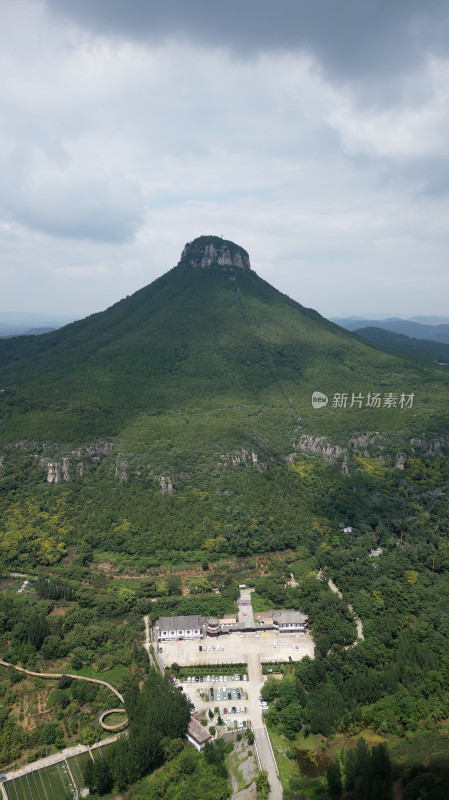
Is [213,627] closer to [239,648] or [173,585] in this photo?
[239,648]

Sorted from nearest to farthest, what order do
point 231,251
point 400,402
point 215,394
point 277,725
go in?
point 277,725 < point 400,402 < point 215,394 < point 231,251

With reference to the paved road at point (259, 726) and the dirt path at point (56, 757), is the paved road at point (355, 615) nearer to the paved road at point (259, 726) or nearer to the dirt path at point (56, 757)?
the paved road at point (259, 726)

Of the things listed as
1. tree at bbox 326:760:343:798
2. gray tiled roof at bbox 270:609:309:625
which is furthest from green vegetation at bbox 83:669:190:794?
gray tiled roof at bbox 270:609:309:625

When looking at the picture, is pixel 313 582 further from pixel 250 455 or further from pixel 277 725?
pixel 250 455

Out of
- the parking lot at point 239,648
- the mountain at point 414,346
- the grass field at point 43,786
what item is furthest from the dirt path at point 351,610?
the mountain at point 414,346

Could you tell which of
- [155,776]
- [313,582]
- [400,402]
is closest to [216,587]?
[313,582]

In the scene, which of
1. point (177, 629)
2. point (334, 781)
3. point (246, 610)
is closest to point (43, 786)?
point (177, 629)

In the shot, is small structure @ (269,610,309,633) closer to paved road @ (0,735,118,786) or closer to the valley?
the valley
